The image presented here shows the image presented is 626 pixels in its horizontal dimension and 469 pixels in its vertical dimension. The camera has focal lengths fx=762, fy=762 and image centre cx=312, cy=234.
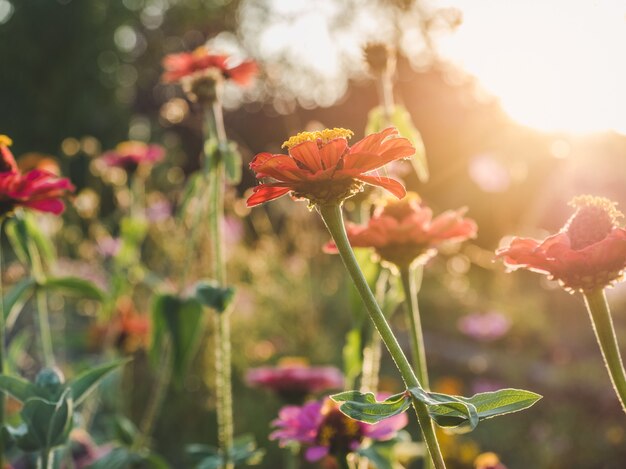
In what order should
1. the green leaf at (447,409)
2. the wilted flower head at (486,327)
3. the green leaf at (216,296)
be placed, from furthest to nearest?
the wilted flower head at (486,327) → the green leaf at (216,296) → the green leaf at (447,409)

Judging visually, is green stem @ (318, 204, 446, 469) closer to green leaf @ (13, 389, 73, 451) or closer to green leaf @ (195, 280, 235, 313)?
green leaf @ (13, 389, 73, 451)

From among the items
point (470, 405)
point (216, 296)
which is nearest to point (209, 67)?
point (216, 296)

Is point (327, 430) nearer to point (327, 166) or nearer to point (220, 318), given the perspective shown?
point (220, 318)

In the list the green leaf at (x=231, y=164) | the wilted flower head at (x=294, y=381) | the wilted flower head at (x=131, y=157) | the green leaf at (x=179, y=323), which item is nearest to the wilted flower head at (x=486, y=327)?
the wilted flower head at (x=131, y=157)

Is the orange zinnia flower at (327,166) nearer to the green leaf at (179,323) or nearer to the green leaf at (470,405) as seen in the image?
the green leaf at (470,405)

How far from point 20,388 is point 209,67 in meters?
0.82

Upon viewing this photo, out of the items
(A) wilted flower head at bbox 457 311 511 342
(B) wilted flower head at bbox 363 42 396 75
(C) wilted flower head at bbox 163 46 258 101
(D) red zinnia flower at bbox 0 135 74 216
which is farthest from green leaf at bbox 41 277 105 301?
(A) wilted flower head at bbox 457 311 511 342

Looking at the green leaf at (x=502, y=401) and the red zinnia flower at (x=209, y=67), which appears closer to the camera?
the green leaf at (x=502, y=401)

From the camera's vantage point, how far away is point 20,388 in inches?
38.4

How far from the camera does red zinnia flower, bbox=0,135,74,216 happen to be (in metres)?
1.08

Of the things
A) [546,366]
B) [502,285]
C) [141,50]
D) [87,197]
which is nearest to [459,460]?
[87,197]

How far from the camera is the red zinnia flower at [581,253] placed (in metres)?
0.79

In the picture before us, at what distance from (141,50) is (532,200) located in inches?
351

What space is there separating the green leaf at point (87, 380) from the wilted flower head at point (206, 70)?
674 millimetres
